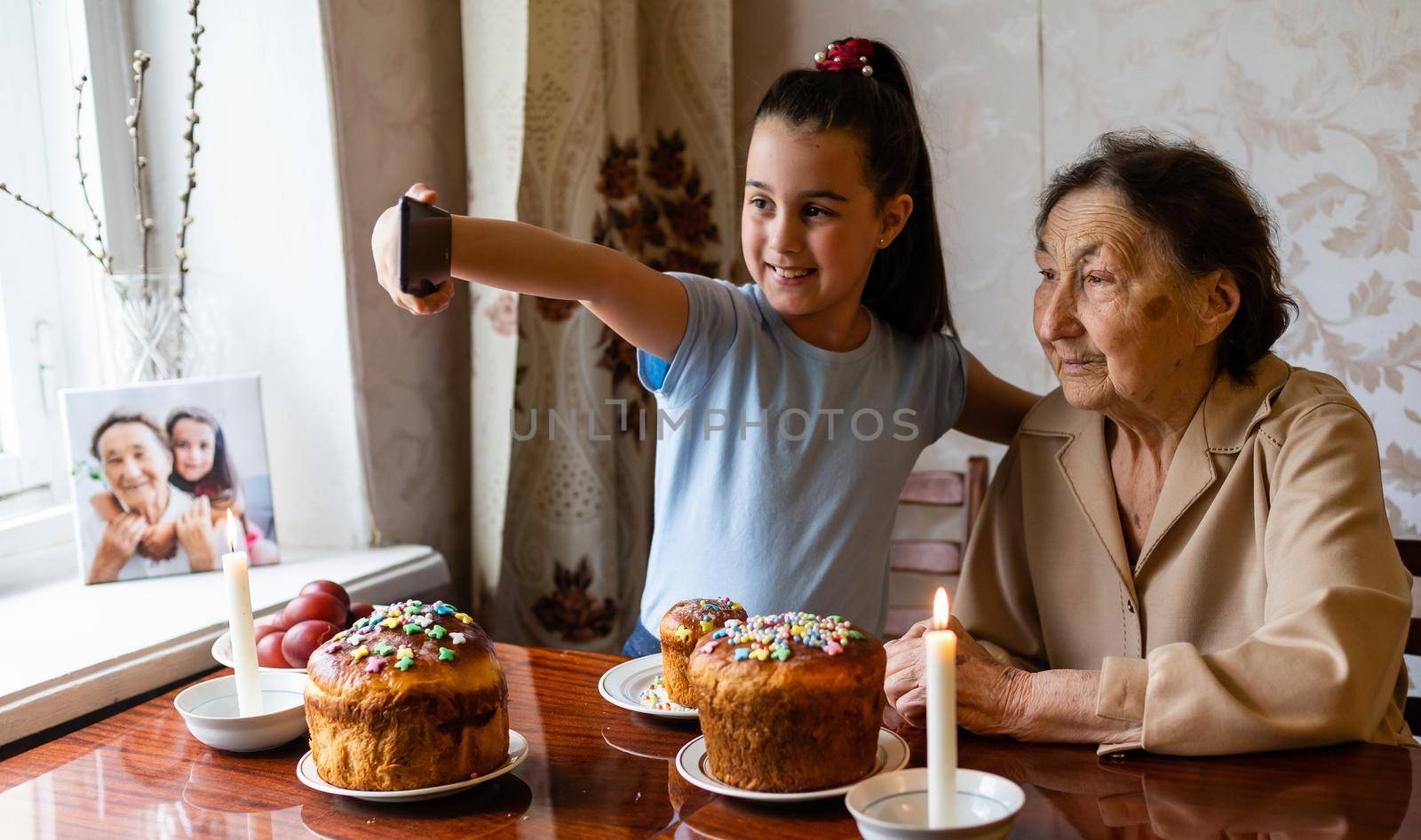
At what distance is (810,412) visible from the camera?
5.42 ft

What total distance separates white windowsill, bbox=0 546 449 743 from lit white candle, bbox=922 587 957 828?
1122 millimetres

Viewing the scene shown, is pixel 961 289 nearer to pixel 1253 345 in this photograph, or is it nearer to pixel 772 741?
pixel 1253 345

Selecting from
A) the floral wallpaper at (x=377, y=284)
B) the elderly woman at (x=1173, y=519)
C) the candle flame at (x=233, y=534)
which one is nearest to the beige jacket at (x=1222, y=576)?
the elderly woman at (x=1173, y=519)

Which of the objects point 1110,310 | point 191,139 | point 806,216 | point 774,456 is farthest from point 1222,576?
point 191,139

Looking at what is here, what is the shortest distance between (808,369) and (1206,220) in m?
0.55

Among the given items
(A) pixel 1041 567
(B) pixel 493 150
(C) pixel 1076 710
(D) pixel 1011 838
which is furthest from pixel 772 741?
(B) pixel 493 150

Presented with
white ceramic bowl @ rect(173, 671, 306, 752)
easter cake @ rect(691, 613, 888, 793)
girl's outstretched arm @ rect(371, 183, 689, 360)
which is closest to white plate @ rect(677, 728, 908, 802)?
easter cake @ rect(691, 613, 888, 793)

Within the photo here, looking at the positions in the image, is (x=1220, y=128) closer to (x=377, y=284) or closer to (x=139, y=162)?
(x=377, y=284)

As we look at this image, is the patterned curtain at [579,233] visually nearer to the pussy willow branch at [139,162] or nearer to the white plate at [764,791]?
the pussy willow branch at [139,162]

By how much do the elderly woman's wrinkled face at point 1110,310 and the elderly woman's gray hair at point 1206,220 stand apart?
2 centimetres

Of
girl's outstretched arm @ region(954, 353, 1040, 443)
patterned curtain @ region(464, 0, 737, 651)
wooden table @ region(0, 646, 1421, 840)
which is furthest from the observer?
patterned curtain @ region(464, 0, 737, 651)

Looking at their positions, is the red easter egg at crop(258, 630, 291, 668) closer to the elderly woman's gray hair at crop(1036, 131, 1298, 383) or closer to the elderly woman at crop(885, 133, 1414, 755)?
the elderly woman at crop(885, 133, 1414, 755)

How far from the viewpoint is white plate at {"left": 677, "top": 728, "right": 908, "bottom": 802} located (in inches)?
40.7

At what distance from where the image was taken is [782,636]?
110 centimetres
